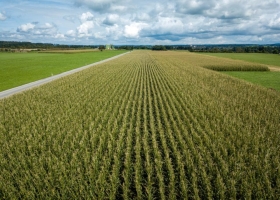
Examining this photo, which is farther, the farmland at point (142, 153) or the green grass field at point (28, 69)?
the green grass field at point (28, 69)

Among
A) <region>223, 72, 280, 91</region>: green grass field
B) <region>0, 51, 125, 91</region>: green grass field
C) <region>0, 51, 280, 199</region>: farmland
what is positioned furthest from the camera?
<region>0, 51, 125, 91</region>: green grass field

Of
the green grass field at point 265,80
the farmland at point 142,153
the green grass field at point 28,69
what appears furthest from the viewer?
the green grass field at point 28,69

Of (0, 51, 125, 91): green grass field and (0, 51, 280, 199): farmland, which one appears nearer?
(0, 51, 280, 199): farmland

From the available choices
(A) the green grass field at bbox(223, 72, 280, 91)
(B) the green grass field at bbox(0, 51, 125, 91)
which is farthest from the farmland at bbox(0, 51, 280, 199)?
(B) the green grass field at bbox(0, 51, 125, 91)

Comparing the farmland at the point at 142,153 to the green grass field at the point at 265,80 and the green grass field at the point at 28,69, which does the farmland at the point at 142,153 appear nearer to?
the green grass field at the point at 265,80

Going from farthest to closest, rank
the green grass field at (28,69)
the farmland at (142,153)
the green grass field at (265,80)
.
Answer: the green grass field at (28,69) < the green grass field at (265,80) < the farmland at (142,153)

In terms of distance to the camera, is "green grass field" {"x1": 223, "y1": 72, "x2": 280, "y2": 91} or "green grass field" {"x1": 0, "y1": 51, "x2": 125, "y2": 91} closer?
"green grass field" {"x1": 223, "y1": 72, "x2": 280, "y2": 91}

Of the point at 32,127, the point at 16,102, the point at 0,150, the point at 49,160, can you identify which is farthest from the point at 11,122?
the point at 49,160

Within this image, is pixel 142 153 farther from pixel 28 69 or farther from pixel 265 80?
pixel 28 69

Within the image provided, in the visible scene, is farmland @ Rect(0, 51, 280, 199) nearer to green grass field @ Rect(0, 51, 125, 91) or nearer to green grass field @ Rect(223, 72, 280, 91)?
green grass field @ Rect(223, 72, 280, 91)

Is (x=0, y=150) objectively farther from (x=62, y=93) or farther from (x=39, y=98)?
(x=62, y=93)

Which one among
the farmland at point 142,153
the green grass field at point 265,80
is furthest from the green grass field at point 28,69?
the green grass field at point 265,80

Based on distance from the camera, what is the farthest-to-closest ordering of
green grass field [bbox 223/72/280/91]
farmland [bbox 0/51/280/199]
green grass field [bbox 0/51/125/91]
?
green grass field [bbox 0/51/125/91] < green grass field [bbox 223/72/280/91] < farmland [bbox 0/51/280/199]
